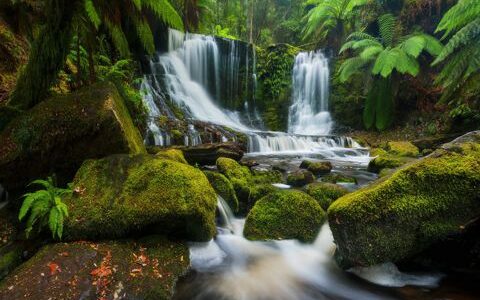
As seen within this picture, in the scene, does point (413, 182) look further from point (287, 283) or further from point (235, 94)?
point (235, 94)

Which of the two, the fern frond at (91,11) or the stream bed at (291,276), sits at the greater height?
the fern frond at (91,11)

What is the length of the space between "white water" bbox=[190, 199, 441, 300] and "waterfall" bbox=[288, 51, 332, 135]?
452 inches

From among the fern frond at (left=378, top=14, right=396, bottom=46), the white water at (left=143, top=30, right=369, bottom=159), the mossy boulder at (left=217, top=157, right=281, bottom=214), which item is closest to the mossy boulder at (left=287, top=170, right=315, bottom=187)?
the mossy boulder at (left=217, top=157, right=281, bottom=214)

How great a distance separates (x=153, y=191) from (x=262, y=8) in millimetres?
24904

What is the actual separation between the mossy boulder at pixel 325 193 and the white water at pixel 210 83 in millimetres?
6784

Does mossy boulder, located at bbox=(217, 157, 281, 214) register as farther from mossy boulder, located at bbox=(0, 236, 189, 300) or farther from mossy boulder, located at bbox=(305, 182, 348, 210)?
mossy boulder, located at bbox=(0, 236, 189, 300)

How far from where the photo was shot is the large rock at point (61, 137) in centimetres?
344

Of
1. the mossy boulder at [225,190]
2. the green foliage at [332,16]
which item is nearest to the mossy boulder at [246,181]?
the mossy boulder at [225,190]

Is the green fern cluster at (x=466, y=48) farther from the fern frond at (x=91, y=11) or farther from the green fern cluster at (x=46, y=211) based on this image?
the green fern cluster at (x=46, y=211)

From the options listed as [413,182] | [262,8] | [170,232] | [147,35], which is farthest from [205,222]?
[262,8]

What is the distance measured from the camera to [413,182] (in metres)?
2.92

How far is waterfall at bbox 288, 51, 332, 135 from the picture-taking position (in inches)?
584

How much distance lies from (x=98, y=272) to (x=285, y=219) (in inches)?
82.0

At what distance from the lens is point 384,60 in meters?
10.8
